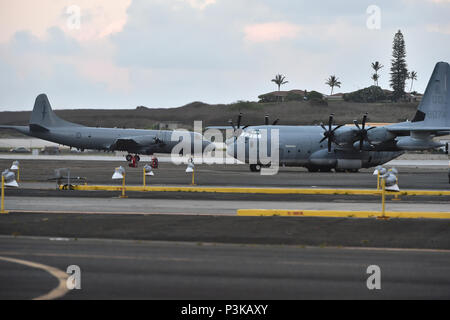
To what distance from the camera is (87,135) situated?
264 ft

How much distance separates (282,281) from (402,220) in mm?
10877

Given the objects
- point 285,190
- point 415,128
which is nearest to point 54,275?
point 285,190

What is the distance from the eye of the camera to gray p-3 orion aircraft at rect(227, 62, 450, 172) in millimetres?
53022

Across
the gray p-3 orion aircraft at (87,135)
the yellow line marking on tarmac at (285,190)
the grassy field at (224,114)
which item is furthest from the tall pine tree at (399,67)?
the yellow line marking on tarmac at (285,190)

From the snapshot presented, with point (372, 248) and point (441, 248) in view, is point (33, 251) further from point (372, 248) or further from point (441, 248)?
point (441, 248)

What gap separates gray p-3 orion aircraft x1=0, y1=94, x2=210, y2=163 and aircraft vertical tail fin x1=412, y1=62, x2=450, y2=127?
31.6 metres

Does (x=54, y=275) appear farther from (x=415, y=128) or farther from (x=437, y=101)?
(x=437, y=101)

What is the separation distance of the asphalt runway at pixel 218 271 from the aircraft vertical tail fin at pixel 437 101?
136 ft

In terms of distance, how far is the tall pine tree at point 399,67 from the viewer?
18588 cm

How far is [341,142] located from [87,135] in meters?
36.3

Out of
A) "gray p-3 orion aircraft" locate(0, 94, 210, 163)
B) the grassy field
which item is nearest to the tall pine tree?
the grassy field

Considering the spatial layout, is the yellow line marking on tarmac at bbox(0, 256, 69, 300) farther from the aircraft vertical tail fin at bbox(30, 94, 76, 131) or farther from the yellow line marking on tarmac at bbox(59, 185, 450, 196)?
the aircraft vertical tail fin at bbox(30, 94, 76, 131)

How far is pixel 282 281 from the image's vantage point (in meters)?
12.3

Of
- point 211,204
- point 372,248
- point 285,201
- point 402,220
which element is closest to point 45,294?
point 372,248
